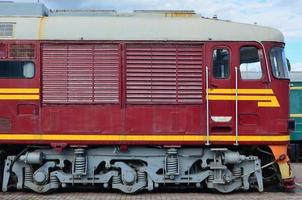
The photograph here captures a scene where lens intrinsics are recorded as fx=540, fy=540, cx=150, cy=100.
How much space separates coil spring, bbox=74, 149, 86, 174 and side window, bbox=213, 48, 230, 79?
3.37m

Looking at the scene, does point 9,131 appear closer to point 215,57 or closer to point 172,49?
point 172,49

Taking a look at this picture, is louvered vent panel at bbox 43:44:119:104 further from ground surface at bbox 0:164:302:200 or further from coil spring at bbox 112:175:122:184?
ground surface at bbox 0:164:302:200

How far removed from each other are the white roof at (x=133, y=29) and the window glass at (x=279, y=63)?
11.6 inches

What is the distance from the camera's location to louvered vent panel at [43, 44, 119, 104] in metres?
11.7

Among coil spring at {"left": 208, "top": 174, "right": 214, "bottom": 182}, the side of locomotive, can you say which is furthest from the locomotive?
the side of locomotive

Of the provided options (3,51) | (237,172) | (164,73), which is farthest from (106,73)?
(237,172)

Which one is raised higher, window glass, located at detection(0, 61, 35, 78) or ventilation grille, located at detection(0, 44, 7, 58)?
ventilation grille, located at detection(0, 44, 7, 58)

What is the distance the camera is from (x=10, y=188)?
12.2 m

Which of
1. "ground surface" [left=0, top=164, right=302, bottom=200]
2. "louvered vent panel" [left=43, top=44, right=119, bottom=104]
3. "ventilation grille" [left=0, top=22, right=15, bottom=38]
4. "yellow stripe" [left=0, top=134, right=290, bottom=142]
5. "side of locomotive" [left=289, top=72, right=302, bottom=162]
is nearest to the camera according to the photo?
"ground surface" [left=0, top=164, right=302, bottom=200]

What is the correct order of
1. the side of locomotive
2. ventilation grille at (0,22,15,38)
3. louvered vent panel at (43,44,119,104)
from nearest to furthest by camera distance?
louvered vent panel at (43,44,119,104) → ventilation grille at (0,22,15,38) → the side of locomotive

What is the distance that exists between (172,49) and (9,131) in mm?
3966

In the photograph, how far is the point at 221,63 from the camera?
11.8 meters

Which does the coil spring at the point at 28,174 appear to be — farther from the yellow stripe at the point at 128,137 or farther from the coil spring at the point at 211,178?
the coil spring at the point at 211,178

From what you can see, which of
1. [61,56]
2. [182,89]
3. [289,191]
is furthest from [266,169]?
[61,56]
